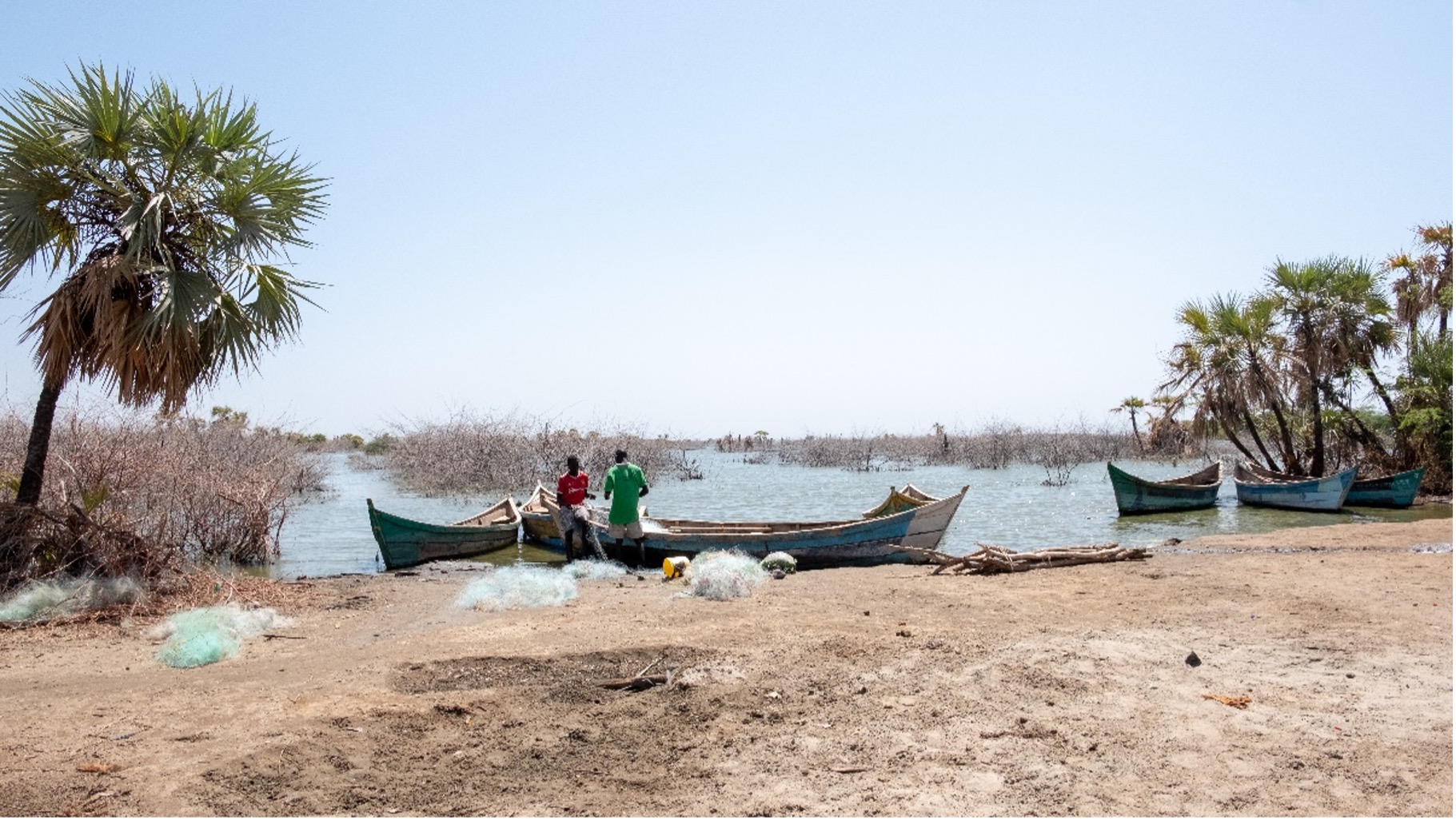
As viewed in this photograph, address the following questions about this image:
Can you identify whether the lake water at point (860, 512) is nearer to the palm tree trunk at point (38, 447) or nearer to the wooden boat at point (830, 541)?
the wooden boat at point (830, 541)

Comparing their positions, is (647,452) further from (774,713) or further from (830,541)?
(774,713)

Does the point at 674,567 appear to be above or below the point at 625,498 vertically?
below

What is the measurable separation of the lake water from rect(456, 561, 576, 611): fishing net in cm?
541

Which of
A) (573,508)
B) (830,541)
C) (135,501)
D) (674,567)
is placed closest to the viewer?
(135,501)

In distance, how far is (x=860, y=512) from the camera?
24094mm

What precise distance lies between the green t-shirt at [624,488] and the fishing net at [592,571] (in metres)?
0.70

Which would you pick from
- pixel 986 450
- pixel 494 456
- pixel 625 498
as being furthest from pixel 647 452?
pixel 625 498

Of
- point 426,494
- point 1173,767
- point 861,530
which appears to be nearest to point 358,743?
point 1173,767

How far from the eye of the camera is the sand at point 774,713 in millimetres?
4125

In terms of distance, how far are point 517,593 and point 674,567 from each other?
105 inches

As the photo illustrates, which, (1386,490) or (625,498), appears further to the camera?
(1386,490)

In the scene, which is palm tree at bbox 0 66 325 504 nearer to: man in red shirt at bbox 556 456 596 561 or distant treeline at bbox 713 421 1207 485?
man in red shirt at bbox 556 456 596 561

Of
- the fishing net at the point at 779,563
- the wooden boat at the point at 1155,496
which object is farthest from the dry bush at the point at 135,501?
the wooden boat at the point at 1155,496

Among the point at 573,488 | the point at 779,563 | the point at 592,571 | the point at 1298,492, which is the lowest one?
the point at 592,571
